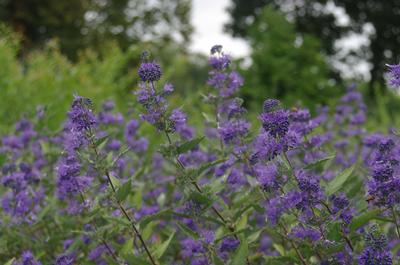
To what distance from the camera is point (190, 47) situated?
43.4 m

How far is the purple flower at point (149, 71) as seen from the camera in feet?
9.75

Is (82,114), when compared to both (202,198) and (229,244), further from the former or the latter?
(229,244)

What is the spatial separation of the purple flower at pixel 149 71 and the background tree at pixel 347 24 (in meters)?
29.8

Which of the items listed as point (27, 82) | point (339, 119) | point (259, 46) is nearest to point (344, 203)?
point (339, 119)

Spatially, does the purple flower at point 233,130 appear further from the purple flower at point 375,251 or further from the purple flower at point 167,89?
the purple flower at point 375,251

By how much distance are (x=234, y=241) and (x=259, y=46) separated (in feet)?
59.3

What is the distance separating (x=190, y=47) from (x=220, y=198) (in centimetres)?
4037

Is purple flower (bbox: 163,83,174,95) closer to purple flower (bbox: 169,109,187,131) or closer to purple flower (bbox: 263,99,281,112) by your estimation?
purple flower (bbox: 169,109,187,131)

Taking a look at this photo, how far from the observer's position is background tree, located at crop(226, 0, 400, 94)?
32812mm

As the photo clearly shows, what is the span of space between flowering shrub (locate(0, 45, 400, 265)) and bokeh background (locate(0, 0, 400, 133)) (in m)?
5.38

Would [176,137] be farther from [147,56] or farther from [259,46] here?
[259,46]

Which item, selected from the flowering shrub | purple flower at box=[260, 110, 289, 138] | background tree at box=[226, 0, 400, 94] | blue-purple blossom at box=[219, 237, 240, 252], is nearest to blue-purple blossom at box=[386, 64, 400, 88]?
the flowering shrub

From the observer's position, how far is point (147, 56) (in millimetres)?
3008

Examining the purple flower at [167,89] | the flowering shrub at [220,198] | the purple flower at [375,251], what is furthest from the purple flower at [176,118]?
the purple flower at [375,251]
